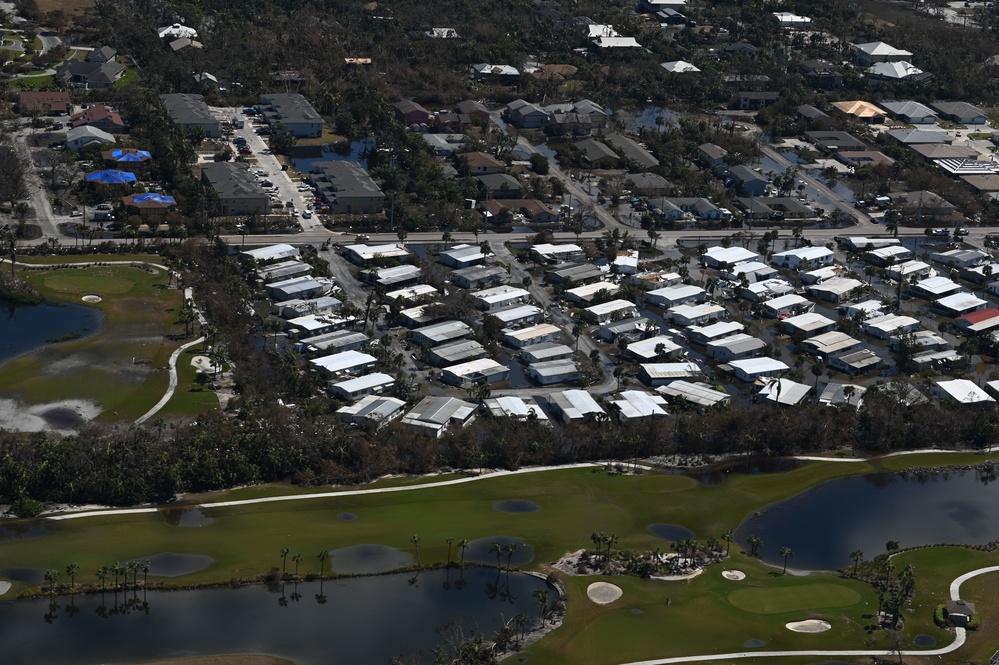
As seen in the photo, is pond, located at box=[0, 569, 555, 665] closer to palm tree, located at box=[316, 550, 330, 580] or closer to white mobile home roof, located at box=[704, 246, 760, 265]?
palm tree, located at box=[316, 550, 330, 580]

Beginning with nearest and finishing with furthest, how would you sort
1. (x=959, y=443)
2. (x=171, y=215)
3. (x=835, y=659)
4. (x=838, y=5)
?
(x=835, y=659) < (x=959, y=443) < (x=171, y=215) < (x=838, y=5)

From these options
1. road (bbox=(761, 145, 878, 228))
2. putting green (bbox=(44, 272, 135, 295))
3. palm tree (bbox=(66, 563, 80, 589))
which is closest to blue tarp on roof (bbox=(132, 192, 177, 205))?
putting green (bbox=(44, 272, 135, 295))

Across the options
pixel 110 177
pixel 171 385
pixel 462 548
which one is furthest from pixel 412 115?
pixel 462 548

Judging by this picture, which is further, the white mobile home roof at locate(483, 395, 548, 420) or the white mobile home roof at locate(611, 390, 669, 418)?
the white mobile home roof at locate(611, 390, 669, 418)

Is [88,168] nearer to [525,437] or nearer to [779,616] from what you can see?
[525,437]

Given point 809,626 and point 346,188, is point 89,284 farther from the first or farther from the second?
point 809,626

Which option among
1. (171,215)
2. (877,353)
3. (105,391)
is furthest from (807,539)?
(171,215)
